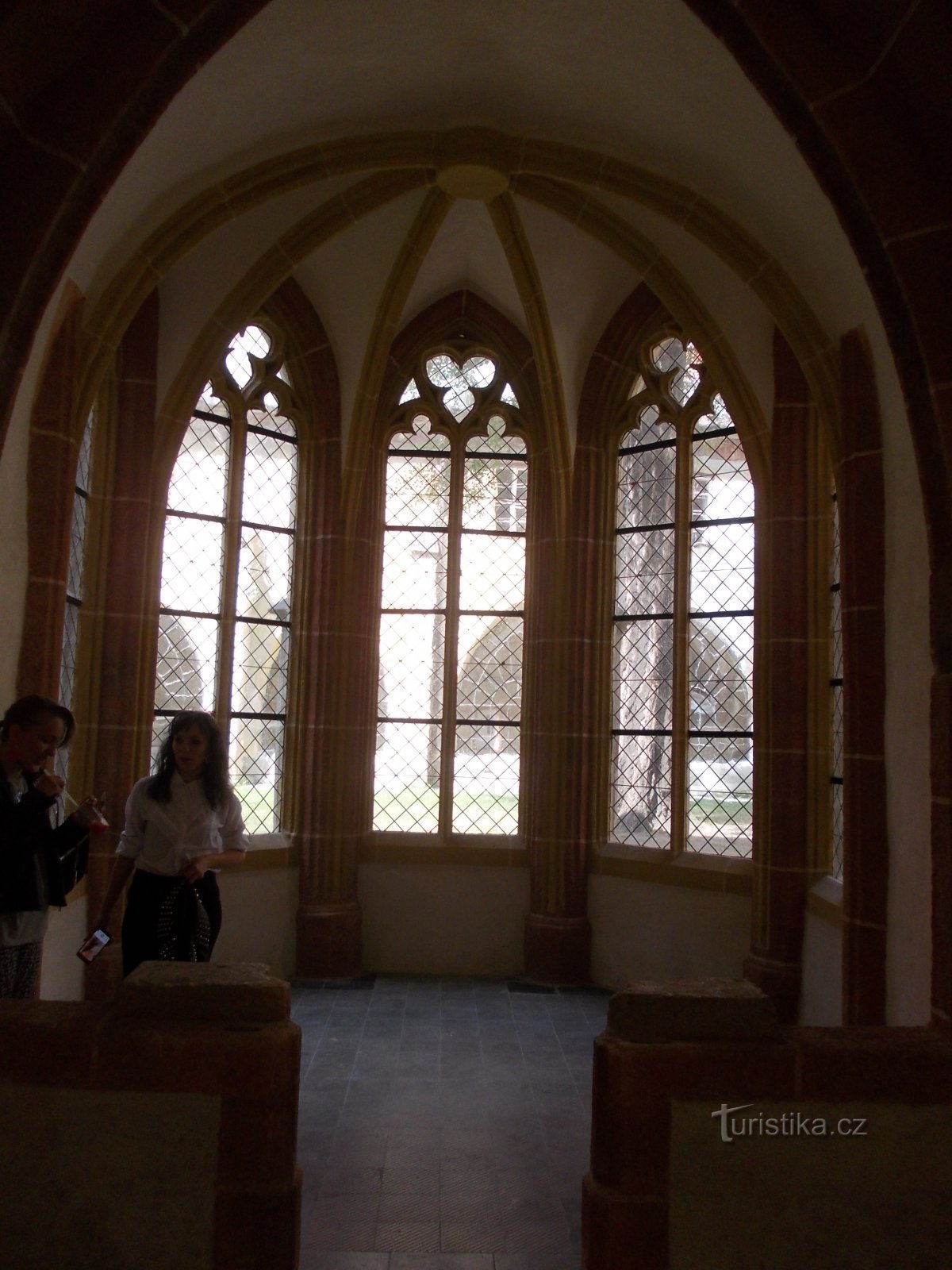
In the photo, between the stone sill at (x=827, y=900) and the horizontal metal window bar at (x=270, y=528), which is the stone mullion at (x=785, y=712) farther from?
the horizontal metal window bar at (x=270, y=528)

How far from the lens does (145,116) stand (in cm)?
353

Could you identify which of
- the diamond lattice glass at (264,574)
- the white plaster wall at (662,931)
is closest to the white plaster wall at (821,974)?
the white plaster wall at (662,931)

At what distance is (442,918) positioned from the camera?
6770mm

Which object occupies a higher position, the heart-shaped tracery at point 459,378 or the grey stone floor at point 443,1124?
the heart-shaped tracery at point 459,378

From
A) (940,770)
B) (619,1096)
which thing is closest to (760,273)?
(940,770)

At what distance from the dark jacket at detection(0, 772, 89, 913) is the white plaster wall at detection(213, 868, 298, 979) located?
125 inches

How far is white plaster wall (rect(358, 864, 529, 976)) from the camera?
6742 millimetres

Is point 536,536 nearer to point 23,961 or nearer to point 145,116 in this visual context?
point 145,116

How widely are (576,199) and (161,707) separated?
149 inches

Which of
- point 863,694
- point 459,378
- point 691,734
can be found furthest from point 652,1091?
point 459,378

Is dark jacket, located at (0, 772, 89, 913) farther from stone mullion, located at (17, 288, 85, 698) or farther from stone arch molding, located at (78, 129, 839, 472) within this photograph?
stone arch molding, located at (78, 129, 839, 472)

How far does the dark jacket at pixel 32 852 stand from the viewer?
9.57 feet

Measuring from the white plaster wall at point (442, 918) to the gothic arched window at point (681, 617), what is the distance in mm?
900

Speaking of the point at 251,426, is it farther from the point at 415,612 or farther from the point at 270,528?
the point at 415,612
